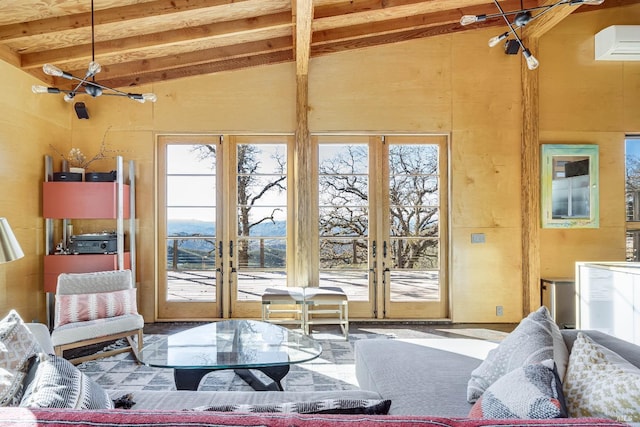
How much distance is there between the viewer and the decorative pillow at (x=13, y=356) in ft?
4.44

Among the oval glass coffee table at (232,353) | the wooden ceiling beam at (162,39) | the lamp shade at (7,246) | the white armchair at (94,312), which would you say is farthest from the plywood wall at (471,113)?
the lamp shade at (7,246)

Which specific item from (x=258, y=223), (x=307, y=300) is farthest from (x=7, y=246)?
(x=258, y=223)

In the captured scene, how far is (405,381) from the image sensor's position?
1981mm

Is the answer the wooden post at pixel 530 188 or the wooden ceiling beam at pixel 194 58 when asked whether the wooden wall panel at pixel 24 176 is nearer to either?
the wooden ceiling beam at pixel 194 58

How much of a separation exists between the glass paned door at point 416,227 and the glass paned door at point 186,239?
2.25 m

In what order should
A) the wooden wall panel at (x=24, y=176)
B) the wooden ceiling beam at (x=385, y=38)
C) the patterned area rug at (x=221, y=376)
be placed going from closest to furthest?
the patterned area rug at (x=221, y=376) < the wooden wall panel at (x=24, y=176) < the wooden ceiling beam at (x=385, y=38)

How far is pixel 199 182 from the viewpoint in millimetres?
5070

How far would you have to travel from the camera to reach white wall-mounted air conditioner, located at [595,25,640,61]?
451cm

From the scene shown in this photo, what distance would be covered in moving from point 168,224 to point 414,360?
12.4ft

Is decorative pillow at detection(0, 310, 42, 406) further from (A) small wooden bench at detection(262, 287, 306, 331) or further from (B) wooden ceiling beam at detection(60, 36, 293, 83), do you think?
(B) wooden ceiling beam at detection(60, 36, 293, 83)

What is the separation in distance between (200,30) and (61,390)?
381 centimetres

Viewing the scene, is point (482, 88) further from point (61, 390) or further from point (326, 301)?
point (61, 390)

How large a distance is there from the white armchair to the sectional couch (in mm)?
998

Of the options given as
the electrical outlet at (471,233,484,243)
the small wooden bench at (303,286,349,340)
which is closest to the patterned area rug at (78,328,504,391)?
the small wooden bench at (303,286,349,340)
